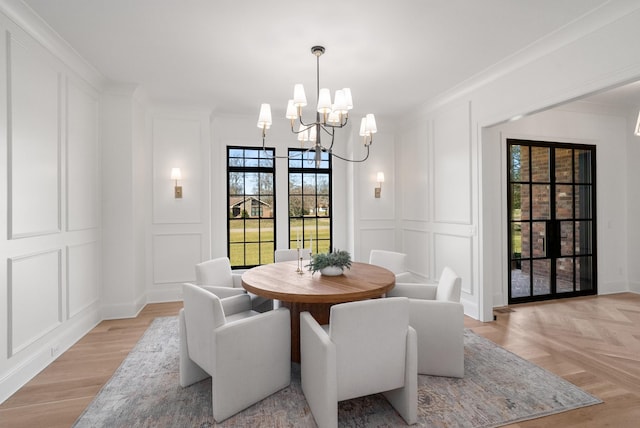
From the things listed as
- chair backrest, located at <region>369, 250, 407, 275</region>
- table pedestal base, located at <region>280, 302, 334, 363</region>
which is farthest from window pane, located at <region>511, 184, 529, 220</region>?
table pedestal base, located at <region>280, 302, 334, 363</region>

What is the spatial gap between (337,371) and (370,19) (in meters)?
2.54

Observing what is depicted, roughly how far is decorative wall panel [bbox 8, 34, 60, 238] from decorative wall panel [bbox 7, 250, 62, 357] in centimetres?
25

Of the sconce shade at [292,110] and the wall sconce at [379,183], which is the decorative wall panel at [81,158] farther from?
the wall sconce at [379,183]

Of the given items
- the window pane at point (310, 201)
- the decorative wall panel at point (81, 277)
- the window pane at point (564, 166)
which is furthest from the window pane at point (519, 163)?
the decorative wall panel at point (81, 277)

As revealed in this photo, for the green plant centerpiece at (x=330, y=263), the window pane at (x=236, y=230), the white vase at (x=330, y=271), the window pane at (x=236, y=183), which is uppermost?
the window pane at (x=236, y=183)

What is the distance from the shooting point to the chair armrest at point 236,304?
8.32 feet

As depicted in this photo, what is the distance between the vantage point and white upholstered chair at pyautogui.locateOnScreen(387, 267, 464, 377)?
241 centimetres

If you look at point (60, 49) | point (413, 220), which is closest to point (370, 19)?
point (60, 49)

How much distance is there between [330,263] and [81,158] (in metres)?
2.88

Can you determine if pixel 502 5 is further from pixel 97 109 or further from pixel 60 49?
pixel 97 109

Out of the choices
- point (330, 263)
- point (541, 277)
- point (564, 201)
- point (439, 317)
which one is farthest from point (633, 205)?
point (330, 263)

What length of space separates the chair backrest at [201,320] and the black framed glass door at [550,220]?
397 centimetres

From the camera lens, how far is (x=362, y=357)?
1835mm

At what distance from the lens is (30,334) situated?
253cm
